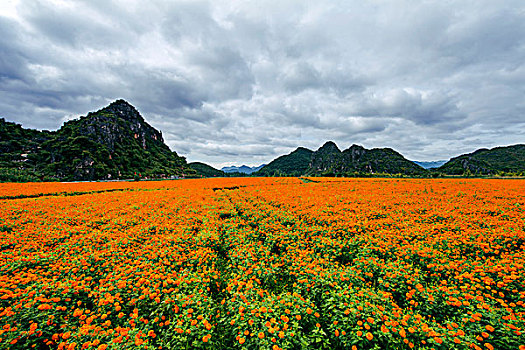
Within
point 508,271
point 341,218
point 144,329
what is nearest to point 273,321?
point 144,329

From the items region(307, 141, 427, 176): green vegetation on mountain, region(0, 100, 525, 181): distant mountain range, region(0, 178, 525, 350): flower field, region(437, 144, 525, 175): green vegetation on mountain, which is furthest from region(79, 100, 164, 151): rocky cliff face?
region(437, 144, 525, 175): green vegetation on mountain

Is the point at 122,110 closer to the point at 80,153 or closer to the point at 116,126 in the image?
the point at 116,126

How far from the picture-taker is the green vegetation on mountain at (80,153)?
281ft

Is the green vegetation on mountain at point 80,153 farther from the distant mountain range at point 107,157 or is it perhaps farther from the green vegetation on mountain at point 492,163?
the green vegetation on mountain at point 492,163

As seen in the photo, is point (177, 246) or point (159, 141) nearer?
point (177, 246)

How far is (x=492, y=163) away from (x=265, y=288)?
703 ft

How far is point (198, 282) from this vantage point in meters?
4.89

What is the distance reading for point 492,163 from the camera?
5369 inches

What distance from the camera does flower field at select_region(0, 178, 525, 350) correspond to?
3.23 metres

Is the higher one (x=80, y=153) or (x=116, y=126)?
(x=116, y=126)

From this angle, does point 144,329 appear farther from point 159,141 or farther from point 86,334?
point 159,141

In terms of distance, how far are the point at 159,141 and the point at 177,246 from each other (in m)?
218

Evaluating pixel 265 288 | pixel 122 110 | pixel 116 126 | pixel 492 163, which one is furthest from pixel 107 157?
pixel 492 163

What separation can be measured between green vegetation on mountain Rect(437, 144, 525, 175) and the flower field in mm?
138721
